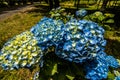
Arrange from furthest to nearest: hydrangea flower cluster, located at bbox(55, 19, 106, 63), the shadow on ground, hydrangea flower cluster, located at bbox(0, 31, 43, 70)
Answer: the shadow on ground, hydrangea flower cluster, located at bbox(0, 31, 43, 70), hydrangea flower cluster, located at bbox(55, 19, 106, 63)

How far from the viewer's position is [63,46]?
3793 mm

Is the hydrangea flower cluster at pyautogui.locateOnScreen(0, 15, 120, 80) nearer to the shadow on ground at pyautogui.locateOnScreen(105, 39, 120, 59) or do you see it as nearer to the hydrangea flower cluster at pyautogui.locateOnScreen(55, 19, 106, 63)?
the hydrangea flower cluster at pyautogui.locateOnScreen(55, 19, 106, 63)

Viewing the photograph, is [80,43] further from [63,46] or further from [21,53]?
[21,53]

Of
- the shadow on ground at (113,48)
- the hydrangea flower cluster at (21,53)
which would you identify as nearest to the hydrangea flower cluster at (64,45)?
the hydrangea flower cluster at (21,53)

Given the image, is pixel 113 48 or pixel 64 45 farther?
pixel 113 48

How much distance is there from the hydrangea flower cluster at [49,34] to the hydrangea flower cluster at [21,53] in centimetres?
12

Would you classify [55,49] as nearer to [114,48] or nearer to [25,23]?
[114,48]

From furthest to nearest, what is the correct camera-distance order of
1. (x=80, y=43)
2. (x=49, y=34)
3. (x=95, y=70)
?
(x=95, y=70) → (x=49, y=34) → (x=80, y=43)

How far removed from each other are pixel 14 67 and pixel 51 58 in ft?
1.58

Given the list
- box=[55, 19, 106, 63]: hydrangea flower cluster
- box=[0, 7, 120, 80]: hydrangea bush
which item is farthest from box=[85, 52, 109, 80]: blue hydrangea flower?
box=[55, 19, 106, 63]: hydrangea flower cluster

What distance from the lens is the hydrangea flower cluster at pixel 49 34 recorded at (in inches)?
150

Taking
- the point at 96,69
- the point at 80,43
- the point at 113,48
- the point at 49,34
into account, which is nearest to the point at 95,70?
the point at 96,69

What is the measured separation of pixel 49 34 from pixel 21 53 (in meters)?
0.43

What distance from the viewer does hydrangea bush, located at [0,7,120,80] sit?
3726 mm
